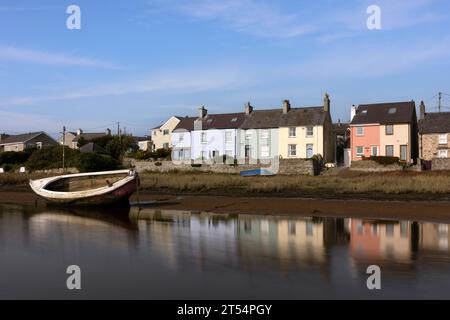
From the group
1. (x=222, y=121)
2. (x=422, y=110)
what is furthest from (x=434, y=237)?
(x=222, y=121)

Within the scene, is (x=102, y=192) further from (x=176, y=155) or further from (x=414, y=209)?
(x=176, y=155)

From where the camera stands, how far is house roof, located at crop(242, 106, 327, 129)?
5559 centimetres

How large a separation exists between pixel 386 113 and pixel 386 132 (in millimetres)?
2364

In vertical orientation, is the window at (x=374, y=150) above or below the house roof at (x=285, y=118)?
below

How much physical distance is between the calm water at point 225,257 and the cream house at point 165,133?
58.6 metres

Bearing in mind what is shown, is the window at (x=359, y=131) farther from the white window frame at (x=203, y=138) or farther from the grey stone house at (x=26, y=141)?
the grey stone house at (x=26, y=141)

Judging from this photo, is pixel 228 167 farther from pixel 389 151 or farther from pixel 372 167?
pixel 389 151

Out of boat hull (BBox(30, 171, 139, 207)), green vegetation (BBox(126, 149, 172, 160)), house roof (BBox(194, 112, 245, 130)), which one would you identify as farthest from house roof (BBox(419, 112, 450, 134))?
boat hull (BBox(30, 171, 139, 207))

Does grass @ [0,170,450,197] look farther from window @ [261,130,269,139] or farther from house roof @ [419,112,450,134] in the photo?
window @ [261,130,269,139]

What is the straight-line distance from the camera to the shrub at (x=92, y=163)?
55934 mm

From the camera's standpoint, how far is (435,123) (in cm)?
5031

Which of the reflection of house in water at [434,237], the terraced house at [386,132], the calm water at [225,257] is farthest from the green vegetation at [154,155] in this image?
the reflection of house in water at [434,237]

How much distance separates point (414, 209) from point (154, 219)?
42.9 feet
